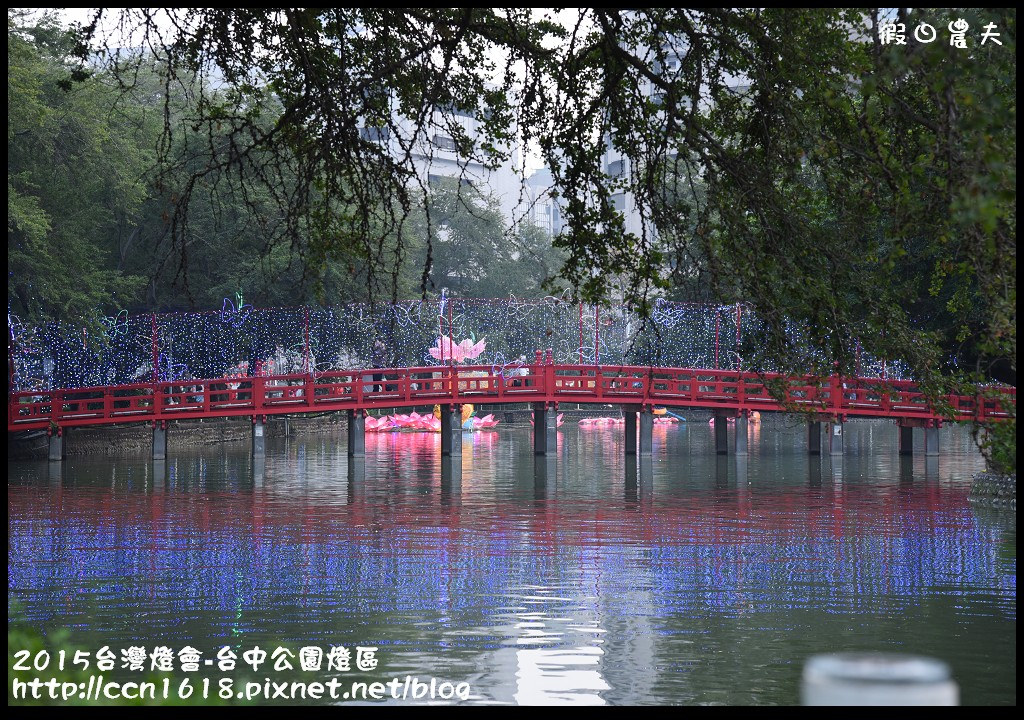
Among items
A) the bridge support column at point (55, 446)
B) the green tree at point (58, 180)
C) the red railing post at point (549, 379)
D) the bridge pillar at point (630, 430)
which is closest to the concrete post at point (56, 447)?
the bridge support column at point (55, 446)

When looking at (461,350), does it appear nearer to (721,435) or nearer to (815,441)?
(721,435)

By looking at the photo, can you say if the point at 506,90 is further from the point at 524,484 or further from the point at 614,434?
the point at 614,434

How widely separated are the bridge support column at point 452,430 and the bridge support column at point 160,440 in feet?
19.7

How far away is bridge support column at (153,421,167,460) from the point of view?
91.8ft

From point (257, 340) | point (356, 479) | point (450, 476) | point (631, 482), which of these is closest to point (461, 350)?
point (257, 340)

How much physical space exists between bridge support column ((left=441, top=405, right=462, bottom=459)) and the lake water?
12.6 ft

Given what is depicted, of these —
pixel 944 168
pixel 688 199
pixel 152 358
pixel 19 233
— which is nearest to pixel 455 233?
pixel 688 199

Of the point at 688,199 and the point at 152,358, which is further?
the point at 688,199

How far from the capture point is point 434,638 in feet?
33.7

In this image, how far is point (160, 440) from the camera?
2808cm

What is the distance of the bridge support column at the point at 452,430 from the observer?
29.4 meters

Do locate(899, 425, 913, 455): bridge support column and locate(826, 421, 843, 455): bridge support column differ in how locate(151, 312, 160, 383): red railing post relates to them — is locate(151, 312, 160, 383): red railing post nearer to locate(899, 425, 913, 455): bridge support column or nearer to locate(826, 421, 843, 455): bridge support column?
locate(826, 421, 843, 455): bridge support column

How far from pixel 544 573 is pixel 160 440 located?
16.6m

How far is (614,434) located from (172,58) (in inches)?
1351
